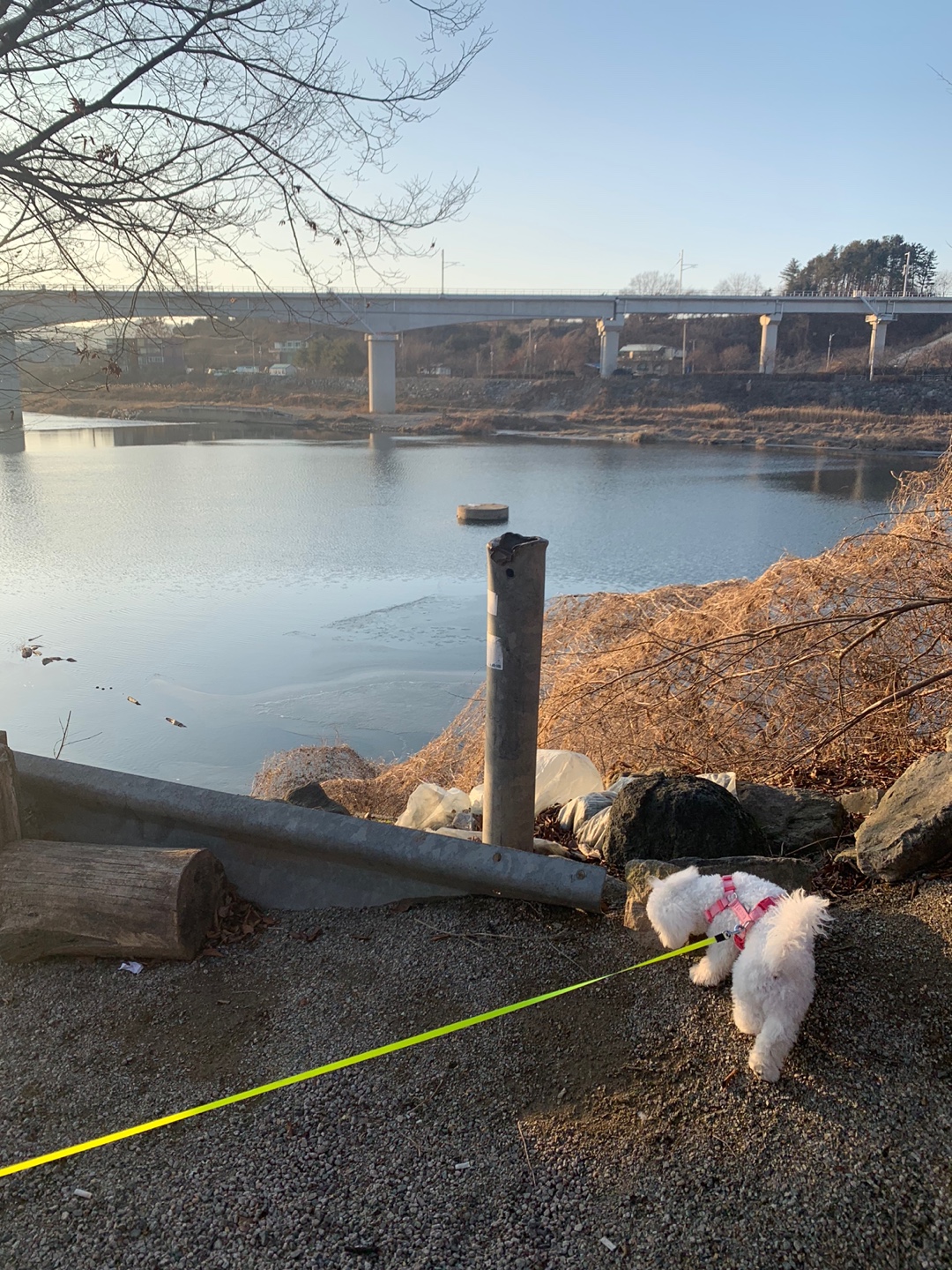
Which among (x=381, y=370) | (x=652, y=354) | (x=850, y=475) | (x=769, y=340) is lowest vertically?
(x=850, y=475)

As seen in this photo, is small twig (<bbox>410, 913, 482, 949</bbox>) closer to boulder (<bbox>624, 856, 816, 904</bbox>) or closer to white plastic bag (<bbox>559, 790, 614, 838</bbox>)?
boulder (<bbox>624, 856, 816, 904</bbox>)

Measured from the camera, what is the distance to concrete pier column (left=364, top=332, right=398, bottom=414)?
59.7 m

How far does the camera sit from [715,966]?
299cm

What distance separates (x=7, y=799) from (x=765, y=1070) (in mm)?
2895

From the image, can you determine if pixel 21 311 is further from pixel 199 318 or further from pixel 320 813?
pixel 320 813

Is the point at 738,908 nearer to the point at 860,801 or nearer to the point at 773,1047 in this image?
the point at 773,1047

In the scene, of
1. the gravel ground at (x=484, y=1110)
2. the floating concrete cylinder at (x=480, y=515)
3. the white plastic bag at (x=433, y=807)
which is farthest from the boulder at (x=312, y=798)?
the floating concrete cylinder at (x=480, y=515)

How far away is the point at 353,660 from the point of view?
11.3m

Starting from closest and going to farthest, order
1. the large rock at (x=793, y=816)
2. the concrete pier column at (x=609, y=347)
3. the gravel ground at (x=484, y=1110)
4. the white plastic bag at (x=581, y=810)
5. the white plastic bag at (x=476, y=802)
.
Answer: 1. the gravel ground at (x=484, y=1110)
2. the large rock at (x=793, y=816)
3. the white plastic bag at (x=581, y=810)
4. the white plastic bag at (x=476, y=802)
5. the concrete pier column at (x=609, y=347)

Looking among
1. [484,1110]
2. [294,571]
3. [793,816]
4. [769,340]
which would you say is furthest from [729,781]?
[769,340]

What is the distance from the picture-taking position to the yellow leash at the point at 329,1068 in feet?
8.51

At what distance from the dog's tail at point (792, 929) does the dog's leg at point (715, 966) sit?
0.24 meters

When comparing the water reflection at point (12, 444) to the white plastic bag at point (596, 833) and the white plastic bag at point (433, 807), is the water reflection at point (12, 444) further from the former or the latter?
the white plastic bag at point (596, 833)

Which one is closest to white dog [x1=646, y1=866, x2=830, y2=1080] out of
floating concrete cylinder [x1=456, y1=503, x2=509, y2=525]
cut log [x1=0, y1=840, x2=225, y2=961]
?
cut log [x1=0, y1=840, x2=225, y2=961]
